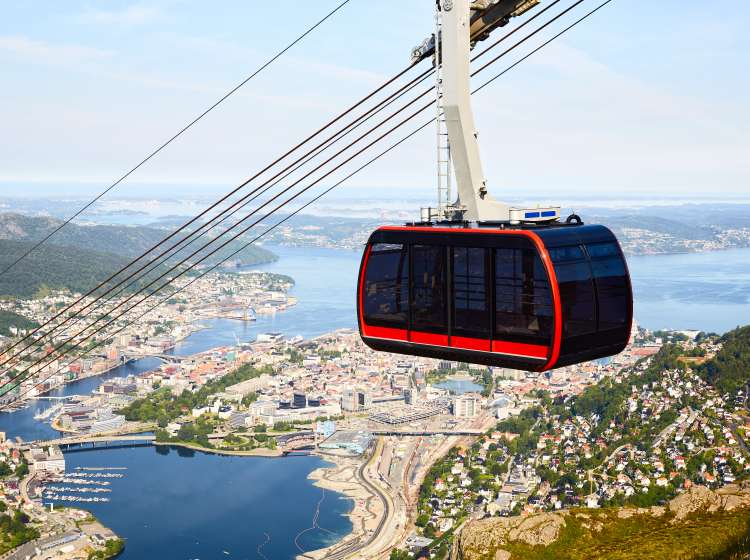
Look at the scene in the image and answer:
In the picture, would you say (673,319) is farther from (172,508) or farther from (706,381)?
(172,508)

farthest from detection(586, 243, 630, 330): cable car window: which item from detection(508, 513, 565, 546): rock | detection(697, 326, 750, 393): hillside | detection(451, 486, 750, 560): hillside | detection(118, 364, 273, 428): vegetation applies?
detection(118, 364, 273, 428): vegetation

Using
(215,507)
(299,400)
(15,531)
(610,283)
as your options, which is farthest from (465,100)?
(299,400)

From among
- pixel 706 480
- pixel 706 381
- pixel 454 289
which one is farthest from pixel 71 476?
pixel 454 289

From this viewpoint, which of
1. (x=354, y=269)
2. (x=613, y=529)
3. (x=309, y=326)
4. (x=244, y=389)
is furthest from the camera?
(x=354, y=269)

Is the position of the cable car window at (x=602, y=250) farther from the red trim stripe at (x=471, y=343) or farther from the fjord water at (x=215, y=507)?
the fjord water at (x=215, y=507)

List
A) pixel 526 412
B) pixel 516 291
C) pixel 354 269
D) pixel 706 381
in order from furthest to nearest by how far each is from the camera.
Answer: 1. pixel 354 269
2. pixel 526 412
3. pixel 706 381
4. pixel 516 291

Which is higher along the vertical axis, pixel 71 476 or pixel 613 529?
pixel 613 529

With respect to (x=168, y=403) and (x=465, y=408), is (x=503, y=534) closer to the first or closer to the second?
(x=465, y=408)
